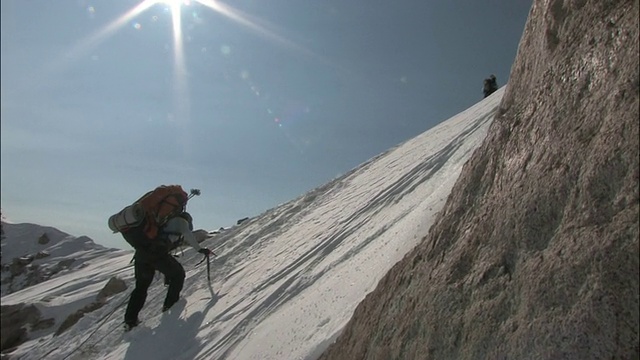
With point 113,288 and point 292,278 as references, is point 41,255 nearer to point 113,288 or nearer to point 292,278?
point 113,288

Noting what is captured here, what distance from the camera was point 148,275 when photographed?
7625 mm

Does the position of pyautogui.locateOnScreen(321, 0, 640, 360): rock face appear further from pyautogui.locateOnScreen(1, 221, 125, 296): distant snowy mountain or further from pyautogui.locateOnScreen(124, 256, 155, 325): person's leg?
pyautogui.locateOnScreen(1, 221, 125, 296): distant snowy mountain

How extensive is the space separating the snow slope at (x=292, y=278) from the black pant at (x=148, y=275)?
25 cm

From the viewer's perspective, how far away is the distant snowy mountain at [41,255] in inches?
1166

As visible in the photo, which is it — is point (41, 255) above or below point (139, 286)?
above

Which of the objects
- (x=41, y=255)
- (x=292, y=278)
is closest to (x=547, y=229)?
(x=292, y=278)

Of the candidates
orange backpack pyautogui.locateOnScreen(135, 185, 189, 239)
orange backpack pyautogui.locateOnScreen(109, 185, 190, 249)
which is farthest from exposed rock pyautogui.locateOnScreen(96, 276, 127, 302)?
orange backpack pyautogui.locateOnScreen(135, 185, 189, 239)

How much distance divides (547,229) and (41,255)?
38707 mm

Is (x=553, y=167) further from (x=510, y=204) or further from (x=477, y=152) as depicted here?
(x=477, y=152)

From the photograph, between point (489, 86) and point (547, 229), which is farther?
point (489, 86)

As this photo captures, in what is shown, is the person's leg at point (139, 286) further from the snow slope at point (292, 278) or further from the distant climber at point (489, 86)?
the distant climber at point (489, 86)

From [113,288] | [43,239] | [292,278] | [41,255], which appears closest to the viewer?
[292,278]

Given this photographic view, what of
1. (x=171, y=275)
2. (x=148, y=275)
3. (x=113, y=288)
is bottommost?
(x=171, y=275)

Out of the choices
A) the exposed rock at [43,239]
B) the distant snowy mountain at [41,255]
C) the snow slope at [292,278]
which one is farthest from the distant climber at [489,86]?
the exposed rock at [43,239]
